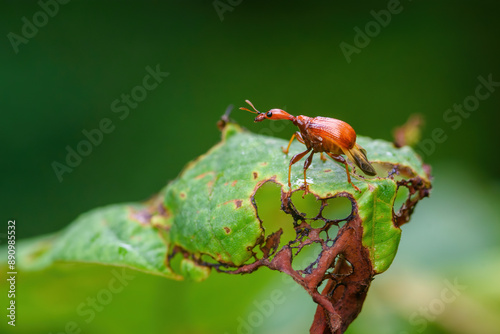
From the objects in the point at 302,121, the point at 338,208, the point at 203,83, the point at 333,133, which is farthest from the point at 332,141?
the point at 203,83

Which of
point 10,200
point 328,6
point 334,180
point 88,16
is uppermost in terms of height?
point 328,6

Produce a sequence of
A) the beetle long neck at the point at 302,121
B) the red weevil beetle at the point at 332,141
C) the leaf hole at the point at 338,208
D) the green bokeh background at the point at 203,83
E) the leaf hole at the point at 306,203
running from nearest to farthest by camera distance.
A: the red weevil beetle at the point at 332,141
the beetle long neck at the point at 302,121
the leaf hole at the point at 306,203
the leaf hole at the point at 338,208
the green bokeh background at the point at 203,83

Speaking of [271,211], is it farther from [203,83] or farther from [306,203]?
[203,83]

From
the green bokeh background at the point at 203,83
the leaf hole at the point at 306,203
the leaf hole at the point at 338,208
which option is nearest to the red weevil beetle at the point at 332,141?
the leaf hole at the point at 306,203

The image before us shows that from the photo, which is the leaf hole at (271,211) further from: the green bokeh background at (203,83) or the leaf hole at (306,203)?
the green bokeh background at (203,83)

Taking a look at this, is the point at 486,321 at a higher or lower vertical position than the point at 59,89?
lower

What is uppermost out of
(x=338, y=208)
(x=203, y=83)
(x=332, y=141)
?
(x=203, y=83)

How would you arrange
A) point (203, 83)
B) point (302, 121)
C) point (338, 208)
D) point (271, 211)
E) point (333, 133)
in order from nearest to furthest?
1. point (333, 133)
2. point (302, 121)
3. point (271, 211)
4. point (338, 208)
5. point (203, 83)

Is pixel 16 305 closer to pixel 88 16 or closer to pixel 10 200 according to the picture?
pixel 10 200

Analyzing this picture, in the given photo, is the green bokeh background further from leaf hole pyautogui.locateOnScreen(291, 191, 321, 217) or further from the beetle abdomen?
the beetle abdomen

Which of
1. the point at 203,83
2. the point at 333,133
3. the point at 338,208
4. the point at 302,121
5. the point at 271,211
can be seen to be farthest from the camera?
the point at 203,83

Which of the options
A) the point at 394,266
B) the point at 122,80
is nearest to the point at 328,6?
the point at 122,80
